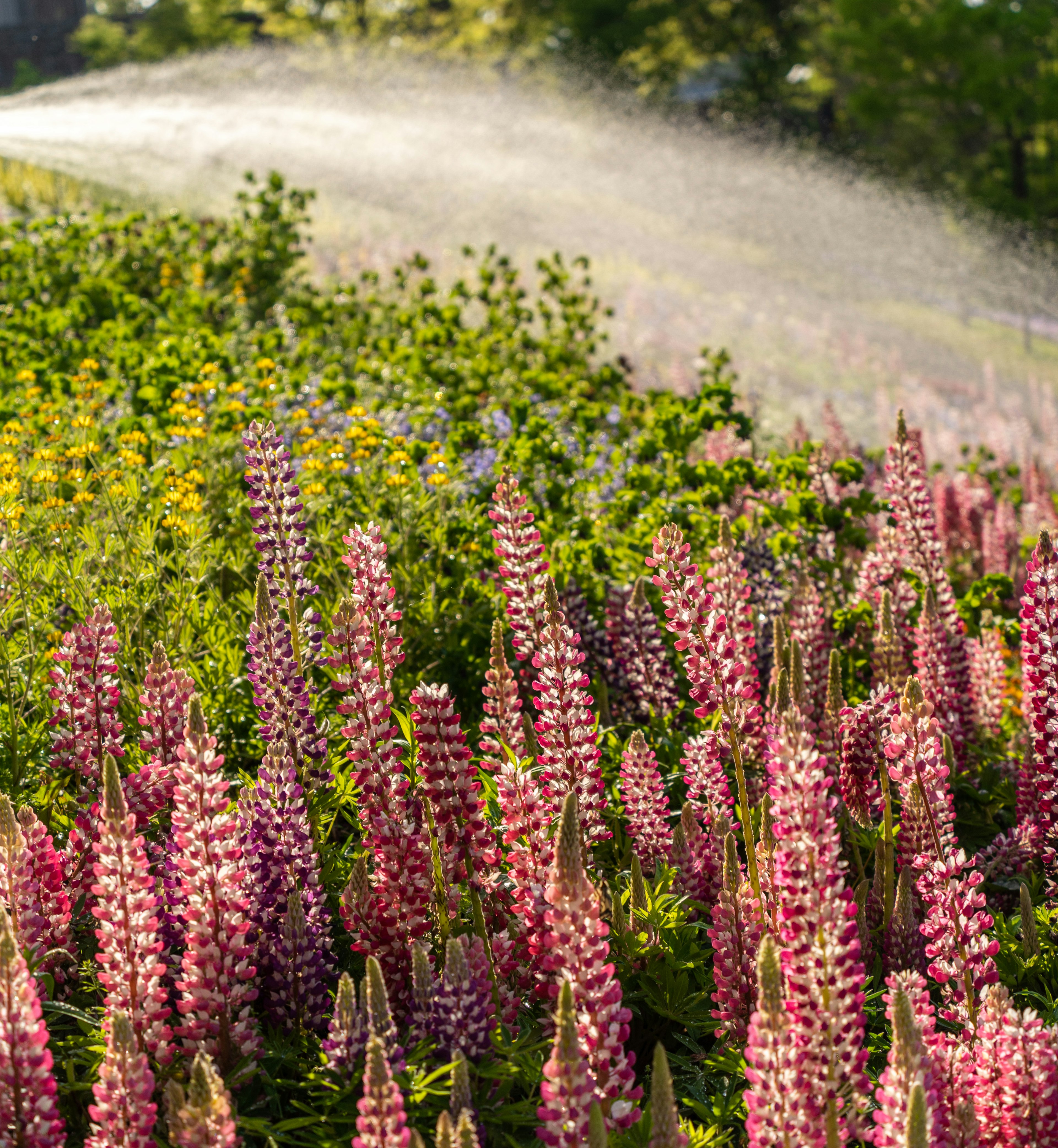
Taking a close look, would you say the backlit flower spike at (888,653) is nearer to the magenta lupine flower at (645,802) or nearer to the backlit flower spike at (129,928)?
the magenta lupine flower at (645,802)

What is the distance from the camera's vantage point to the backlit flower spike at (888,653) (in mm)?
3637

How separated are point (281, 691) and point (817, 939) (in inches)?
66.6

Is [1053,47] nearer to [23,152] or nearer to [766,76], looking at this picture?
[766,76]

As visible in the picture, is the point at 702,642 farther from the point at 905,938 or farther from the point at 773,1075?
the point at 773,1075

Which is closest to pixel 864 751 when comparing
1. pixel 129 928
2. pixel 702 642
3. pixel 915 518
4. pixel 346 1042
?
pixel 702 642

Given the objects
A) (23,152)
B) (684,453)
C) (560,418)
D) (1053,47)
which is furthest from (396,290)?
(1053,47)

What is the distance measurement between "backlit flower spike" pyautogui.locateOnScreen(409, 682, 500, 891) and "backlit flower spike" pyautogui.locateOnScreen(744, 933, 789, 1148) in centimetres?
93

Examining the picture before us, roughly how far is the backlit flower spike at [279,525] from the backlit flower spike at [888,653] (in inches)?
69.4

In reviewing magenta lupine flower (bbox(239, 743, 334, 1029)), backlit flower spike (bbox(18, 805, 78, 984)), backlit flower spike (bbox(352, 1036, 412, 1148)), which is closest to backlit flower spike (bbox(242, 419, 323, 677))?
magenta lupine flower (bbox(239, 743, 334, 1029))

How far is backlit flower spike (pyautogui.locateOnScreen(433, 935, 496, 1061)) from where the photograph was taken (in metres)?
2.50

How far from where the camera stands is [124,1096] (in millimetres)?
2115

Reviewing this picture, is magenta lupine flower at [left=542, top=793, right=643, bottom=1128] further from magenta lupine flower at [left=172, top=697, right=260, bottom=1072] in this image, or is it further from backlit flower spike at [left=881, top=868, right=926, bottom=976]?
backlit flower spike at [left=881, top=868, right=926, bottom=976]

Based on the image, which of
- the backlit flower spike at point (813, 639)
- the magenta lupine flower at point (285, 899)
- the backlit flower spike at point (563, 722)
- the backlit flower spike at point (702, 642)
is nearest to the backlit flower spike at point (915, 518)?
the backlit flower spike at point (813, 639)

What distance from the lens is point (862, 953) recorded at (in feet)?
10.5
